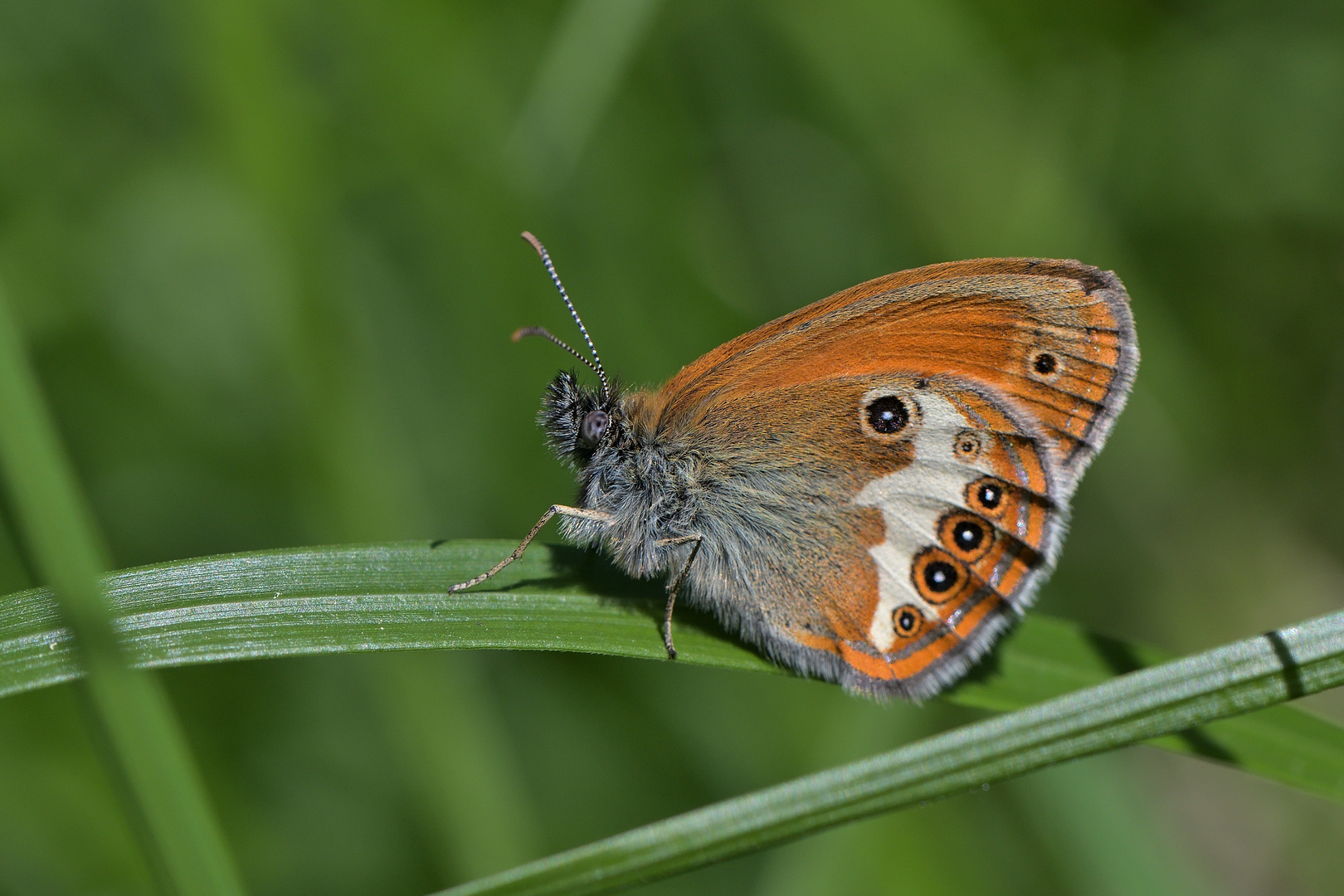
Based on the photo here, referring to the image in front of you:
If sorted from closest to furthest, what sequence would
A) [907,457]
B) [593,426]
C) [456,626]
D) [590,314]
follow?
[456,626] → [907,457] → [593,426] → [590,314]

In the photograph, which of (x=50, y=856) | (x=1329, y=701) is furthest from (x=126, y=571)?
(x=1329, y=701)

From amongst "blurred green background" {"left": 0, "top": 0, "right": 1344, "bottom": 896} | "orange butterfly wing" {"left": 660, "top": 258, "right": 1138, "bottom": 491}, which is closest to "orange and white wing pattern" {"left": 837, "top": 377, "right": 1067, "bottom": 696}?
"orange butterfly wing" {"left": 660, "top": 258, "right": 1138, "bottom": 491}

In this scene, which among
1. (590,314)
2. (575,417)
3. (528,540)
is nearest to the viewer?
(528,540)

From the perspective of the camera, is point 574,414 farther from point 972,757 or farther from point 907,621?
point 972,757


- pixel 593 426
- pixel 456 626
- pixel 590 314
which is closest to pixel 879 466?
pixel 593 426

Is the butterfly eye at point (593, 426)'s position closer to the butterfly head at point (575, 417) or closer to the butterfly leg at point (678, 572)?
the butterfly head at point (575, 417)

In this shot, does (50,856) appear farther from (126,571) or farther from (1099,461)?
(1099,461)
